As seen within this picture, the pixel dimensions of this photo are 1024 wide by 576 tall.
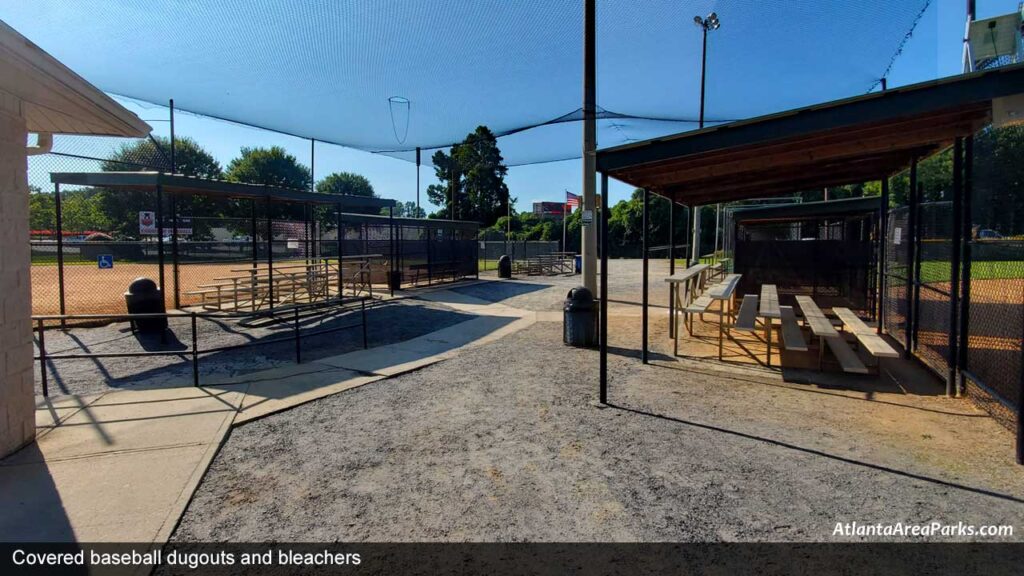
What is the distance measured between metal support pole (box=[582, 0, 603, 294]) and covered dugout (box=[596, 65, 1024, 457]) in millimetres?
1692

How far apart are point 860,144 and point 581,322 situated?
422 cm

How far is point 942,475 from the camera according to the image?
3.43 metres

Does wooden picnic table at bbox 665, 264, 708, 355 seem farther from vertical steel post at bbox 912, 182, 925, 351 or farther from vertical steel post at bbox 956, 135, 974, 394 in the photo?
vertical steel post at bbox 956, 135, 974, 394

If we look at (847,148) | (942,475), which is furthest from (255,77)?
(942,475)

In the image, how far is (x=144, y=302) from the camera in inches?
348

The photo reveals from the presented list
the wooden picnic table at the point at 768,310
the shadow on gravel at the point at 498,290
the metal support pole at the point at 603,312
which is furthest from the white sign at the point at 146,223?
the wooden picnic table at the point at 768,310

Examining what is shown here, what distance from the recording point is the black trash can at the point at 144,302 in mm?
8797

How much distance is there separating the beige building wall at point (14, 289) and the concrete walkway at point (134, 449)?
250 mm

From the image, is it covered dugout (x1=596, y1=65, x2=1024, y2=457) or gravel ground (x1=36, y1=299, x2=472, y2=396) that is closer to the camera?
covered dugout (x1=596, y1=65, x2=1024, y2=457)

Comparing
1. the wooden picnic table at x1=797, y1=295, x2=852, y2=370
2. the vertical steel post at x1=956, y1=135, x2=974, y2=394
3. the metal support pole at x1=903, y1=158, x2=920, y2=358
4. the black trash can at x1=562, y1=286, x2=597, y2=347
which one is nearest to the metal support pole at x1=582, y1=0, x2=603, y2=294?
the black trash can at x1=562, y1=286, x2=597, y2=347

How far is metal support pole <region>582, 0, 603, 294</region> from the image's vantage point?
8.76 meters

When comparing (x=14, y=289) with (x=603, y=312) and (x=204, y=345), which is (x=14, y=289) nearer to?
(x=204, y=345)

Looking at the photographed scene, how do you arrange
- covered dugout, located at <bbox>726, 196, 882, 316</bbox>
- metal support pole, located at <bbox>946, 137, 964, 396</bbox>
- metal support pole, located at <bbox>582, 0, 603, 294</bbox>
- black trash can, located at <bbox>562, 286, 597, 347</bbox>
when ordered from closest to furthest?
metal support pole, located at <bbox>946, 137, 964, 396</bbox> < black trash can, located at <bbox>562, 286, 597, 347</bbox> < metal support pole, located at <bbox>582, 0, 603, 294</bbox> < covered dugout, located at <bbox>726, 196, 882, 316</bbox>

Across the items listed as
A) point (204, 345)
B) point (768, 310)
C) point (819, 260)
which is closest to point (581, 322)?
point (768, 310)
